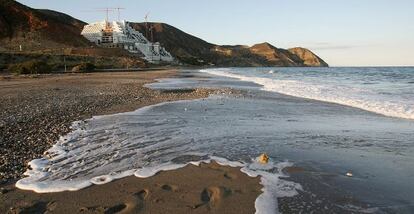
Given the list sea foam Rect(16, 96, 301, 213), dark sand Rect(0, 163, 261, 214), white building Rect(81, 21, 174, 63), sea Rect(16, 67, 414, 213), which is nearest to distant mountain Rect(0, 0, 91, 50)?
white building Rect(81, 21, 174, 63)

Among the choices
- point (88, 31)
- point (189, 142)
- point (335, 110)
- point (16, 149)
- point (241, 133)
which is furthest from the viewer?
point (88, 31)

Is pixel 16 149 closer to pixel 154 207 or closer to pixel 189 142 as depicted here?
pixel 189 142

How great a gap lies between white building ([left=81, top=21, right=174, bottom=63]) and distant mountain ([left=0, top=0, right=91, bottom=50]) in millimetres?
4398

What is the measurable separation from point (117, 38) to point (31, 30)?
2019cm

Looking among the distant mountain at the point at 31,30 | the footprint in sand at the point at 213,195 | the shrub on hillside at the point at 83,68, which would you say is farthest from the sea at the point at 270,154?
the distant mountain at the point at 31,30

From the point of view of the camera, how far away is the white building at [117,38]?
98.1 metres

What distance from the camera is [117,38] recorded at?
9838 centimetres

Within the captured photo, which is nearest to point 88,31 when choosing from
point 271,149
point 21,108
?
point 21,108

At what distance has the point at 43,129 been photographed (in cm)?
885

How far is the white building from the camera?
322ft

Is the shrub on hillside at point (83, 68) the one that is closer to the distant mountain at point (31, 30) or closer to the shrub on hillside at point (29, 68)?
the shrub on hillside at point (29, 68)

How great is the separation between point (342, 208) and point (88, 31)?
10323cm

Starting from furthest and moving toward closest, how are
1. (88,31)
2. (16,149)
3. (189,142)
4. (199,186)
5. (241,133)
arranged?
(88,31) → (241,133) → (189,142) → (16,149) → (199,186)

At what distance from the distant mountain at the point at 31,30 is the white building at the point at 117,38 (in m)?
4.40
